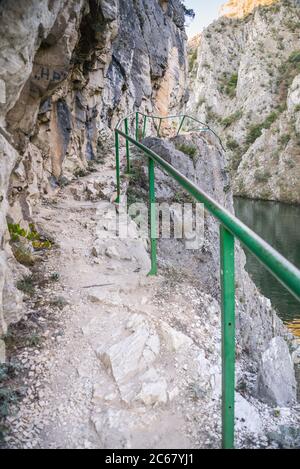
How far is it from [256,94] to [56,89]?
75008 mm

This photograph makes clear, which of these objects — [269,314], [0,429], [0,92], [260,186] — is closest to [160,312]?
[0,429]

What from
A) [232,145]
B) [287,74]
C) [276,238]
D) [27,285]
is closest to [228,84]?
[287,74]

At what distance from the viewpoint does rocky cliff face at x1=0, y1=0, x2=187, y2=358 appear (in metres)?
2.99

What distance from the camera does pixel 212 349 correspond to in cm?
284

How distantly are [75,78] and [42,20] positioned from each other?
4.84 meters

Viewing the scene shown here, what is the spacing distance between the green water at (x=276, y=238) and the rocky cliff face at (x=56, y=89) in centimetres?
970

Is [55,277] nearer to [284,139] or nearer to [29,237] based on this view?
[29,237]

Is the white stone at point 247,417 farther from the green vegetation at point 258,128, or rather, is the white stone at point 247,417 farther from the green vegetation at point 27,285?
the green vegetation at point 258,128

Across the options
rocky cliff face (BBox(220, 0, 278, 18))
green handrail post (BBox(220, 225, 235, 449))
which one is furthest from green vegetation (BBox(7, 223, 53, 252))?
rocky cliff face (BBox(220, 0, 278, 18))

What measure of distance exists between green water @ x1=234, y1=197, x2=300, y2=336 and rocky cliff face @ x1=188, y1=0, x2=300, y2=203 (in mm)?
4415

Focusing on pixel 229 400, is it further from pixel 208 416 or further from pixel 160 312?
pixel 160 312

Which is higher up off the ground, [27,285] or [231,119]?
[231,119]

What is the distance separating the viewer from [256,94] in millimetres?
72188

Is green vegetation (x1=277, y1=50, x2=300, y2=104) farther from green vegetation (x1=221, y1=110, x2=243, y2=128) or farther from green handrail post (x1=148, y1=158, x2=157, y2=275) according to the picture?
green handrail post (x1=148, y1=158, x2=157, y2=275)
